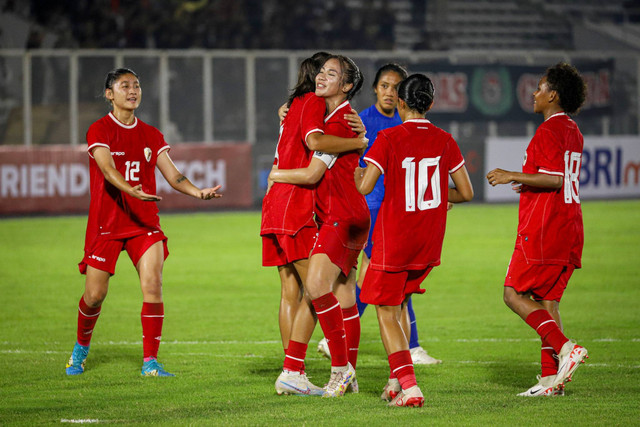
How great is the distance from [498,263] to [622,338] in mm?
5459

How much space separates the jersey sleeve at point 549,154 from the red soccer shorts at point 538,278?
557mm

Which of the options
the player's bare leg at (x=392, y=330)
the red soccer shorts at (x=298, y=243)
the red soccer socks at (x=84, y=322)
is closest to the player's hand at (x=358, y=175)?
the red soccer shorts at (x=298, y=243)

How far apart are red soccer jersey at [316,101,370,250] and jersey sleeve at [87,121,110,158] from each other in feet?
5.61

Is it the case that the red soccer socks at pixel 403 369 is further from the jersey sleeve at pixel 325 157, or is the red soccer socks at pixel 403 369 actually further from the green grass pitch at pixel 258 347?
the jersey sleeve at pixel 325 157

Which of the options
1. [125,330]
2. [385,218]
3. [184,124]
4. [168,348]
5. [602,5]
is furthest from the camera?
[602,5]

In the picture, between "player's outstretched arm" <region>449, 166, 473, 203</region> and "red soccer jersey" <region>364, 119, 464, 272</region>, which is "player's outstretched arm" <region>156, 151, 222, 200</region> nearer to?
"red soccer jersey" <region>364, 119, 464, 272</region>

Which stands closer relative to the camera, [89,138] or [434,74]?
[89,138]

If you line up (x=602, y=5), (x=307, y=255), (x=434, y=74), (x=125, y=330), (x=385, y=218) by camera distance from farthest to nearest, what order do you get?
(x=602, y=5)
(x=434, y=74)
(x=125, y=330)
(x=307, y=255)
(x=385, y=218)

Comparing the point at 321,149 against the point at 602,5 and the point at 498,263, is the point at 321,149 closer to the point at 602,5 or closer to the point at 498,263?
the point at 498,263

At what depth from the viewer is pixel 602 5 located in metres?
33.0

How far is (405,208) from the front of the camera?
18.7 feet

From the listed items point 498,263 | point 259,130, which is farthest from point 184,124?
point 498,263

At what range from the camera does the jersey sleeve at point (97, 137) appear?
6910 mm

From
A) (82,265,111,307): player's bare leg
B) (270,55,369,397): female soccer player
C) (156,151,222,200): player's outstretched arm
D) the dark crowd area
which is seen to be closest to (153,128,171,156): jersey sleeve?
(156,151,222,200): player's outstretched arm
